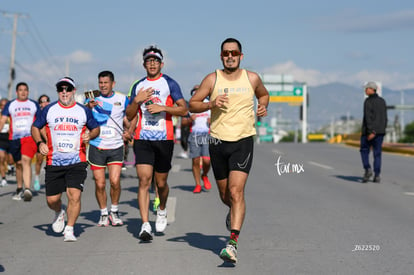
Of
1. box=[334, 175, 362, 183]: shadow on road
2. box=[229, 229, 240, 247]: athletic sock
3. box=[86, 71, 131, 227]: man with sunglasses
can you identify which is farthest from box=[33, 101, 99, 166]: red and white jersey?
box=[334, 175, 362, 183]: shadow on road

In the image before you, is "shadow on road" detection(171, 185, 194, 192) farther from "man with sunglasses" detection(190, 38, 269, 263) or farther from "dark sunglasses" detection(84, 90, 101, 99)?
"man with sunglasses" detection(190, 38, 269, 263)

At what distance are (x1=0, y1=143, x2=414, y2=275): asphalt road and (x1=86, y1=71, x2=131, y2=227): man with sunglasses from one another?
511 mm

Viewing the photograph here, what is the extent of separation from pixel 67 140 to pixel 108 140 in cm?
128

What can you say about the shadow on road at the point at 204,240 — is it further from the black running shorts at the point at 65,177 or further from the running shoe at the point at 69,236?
the black running shorts at the point at 65,177

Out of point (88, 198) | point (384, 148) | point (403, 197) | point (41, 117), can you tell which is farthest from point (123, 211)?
point (384, 148)

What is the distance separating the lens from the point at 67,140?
7.48m

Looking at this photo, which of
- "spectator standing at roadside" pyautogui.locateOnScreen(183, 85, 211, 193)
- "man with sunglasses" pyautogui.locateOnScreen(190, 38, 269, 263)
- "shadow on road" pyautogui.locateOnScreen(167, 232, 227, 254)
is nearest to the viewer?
"man with sunglasses" pyautogui.locateOnScreen(190, 38, 269, 263)

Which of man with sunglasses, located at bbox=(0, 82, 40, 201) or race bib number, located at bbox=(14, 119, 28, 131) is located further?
race bib number, located at bbox=(14, 119, 28, 131)

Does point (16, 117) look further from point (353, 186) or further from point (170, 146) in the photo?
point (353, 186)

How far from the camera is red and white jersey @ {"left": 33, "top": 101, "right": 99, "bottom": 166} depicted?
294 inches

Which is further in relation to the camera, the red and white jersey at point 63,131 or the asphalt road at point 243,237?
the red and white jersey at point 63,131

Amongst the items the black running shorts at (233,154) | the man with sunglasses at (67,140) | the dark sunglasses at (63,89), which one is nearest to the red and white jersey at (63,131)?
the man with sunglasses at (67,140)

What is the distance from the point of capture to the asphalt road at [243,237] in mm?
5840

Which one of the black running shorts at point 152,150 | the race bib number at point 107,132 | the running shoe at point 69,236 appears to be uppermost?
the race bib number at point 107,132
